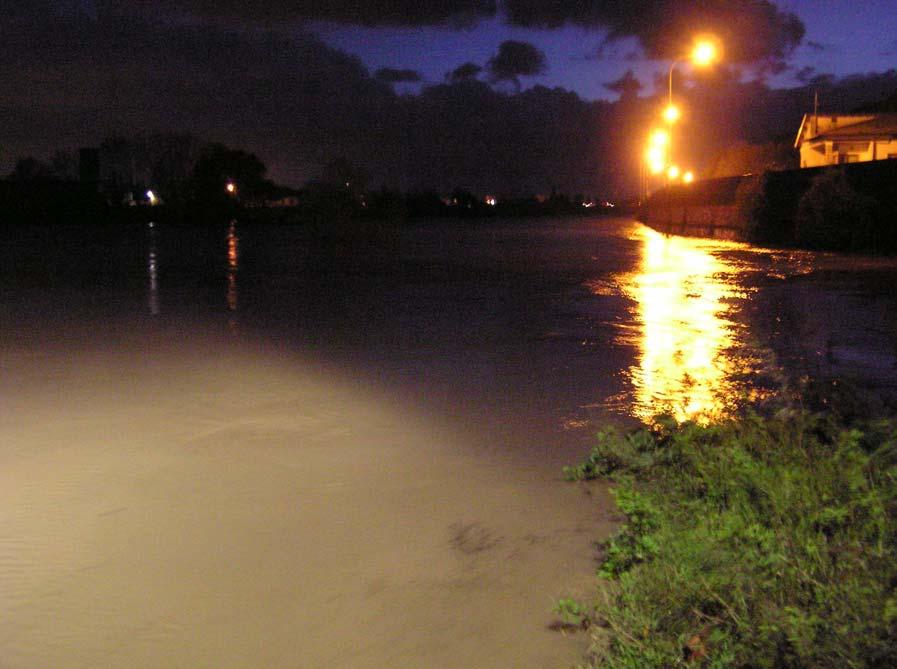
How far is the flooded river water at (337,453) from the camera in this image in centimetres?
492

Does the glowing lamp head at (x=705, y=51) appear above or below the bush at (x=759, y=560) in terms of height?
above

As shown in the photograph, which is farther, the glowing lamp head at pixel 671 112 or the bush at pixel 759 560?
the glowing lamp head at pixel 671 112

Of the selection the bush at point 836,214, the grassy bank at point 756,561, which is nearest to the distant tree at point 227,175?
the bush at point 836,214

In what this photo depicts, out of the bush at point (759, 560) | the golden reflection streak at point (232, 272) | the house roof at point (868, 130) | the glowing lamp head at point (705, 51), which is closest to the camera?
the bush at point (759, 560)

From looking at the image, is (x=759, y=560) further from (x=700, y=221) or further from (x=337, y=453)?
(x=700, y=221)

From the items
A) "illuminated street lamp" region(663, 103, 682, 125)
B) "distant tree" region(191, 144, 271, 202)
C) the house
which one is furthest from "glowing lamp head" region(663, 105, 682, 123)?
"distant tree" region(191, 144, 271, 202)

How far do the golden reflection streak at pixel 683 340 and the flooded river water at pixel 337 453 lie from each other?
0.26ft

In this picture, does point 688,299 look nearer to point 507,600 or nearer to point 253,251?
point 507,600

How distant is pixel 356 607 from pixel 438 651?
624mm

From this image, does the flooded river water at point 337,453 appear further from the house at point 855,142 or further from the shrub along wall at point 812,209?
the house at point 855,142

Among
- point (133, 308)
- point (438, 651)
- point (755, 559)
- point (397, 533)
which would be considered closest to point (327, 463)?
point (397, 533)

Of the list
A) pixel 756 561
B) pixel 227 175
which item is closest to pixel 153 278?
pixel 756 561

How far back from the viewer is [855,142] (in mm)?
49000

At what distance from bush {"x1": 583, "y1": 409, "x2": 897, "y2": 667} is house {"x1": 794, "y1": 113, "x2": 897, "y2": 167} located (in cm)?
4346
